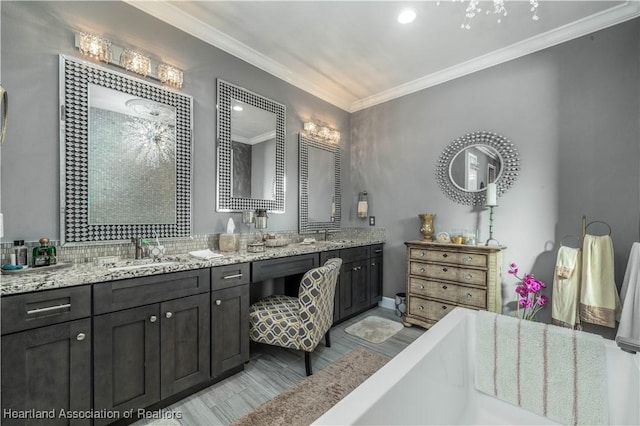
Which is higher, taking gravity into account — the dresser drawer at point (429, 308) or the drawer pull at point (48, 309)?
the drawer pull at point (48, 309)

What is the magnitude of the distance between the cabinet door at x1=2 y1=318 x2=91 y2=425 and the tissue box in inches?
43.4

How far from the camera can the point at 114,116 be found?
1920mm

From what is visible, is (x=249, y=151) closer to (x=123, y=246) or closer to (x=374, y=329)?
(x=123, y=246)

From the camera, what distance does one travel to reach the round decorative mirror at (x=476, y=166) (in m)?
2.75

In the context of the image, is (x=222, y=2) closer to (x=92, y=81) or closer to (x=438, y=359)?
(x=92, y=81)

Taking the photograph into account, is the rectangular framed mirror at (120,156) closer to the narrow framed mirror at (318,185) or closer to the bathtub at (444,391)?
the narrow framed mirror at (318,185)

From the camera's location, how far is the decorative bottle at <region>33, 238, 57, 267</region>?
1.53m

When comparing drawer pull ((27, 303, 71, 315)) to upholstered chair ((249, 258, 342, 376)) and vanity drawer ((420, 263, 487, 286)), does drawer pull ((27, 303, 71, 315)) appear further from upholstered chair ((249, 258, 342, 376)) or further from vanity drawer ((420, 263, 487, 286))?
vanity drawer ((420, 263, 487, 286))

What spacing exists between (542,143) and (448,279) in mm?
1605

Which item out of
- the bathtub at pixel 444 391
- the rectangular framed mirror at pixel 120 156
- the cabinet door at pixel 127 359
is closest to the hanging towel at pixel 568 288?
the bathtub at pixel 444 391

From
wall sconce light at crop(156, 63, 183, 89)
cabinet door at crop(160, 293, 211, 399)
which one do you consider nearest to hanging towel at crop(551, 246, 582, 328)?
cabinet door at crop(160, 293, 211, 399)

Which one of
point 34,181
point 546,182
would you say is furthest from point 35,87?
point 546,182

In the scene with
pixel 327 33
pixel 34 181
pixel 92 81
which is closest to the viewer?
pixel 34 181

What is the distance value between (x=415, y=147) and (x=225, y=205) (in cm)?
245
